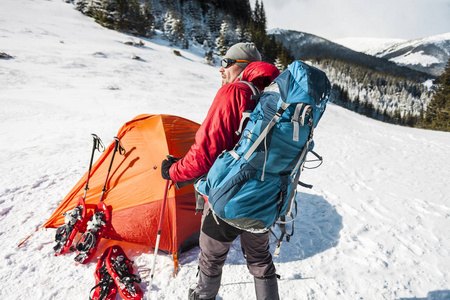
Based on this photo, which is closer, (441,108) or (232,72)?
(232,72)

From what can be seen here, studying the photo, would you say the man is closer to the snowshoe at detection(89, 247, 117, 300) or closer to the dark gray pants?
the dark gray pants

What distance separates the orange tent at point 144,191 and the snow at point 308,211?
0.92 ft

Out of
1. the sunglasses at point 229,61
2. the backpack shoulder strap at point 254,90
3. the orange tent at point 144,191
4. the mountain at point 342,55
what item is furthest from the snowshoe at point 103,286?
the mountain at point 342,55

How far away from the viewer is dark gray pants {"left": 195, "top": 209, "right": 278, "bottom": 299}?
184cm

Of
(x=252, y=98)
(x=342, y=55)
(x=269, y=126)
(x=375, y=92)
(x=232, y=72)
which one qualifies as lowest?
(x=269, y=126)

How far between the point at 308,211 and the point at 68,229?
3.56m

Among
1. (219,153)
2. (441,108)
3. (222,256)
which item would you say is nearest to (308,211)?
(222,256)

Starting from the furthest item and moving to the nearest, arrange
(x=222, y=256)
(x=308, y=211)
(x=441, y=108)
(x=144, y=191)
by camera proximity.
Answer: (x=441, y=108) < (x=308, y=211) < (x=144, y=191) < (x=222, y=256)

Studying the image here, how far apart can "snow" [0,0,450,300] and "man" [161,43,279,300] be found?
665 millimetres

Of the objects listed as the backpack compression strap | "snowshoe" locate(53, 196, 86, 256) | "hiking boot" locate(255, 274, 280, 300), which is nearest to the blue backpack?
the backpack compression strap

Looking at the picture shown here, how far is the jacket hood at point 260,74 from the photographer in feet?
5.70

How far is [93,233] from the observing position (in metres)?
2.83

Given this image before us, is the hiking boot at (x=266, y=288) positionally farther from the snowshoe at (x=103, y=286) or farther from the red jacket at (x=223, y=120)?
the snowshoe at (x=103, y=286)

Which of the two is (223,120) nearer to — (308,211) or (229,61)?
(229,61)
